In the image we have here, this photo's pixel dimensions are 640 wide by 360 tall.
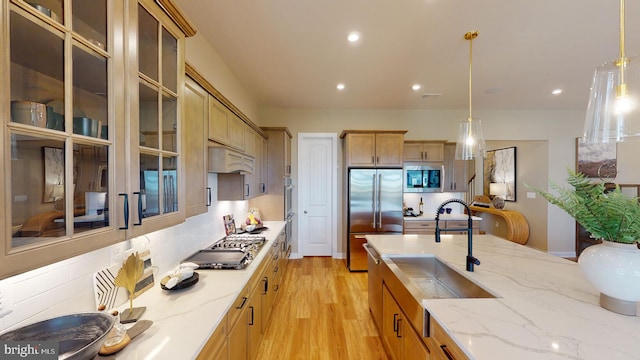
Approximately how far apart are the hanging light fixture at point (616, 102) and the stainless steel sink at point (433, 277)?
113 cm

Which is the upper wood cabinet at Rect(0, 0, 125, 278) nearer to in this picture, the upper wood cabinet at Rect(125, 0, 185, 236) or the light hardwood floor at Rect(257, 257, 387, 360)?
the upper wood cabinet at Rect(125, 0, 185, 236)

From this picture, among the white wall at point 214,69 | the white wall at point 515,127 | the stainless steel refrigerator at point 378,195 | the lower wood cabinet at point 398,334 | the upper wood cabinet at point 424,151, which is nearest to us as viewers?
the lower wood cabinet at point 398,334

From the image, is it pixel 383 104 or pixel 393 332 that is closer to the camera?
pixel 393 332

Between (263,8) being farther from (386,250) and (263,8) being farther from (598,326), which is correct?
(598,326)

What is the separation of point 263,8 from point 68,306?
231cm

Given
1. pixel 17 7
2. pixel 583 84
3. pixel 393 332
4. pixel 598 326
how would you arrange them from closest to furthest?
pixel 17 7, pixel 598 326, pixel 393 332, pixel 583 84

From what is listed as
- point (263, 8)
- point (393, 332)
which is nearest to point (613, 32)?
point (263, 8)

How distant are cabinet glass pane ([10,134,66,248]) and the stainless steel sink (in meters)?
1.75

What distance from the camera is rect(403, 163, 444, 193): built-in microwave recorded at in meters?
4.54

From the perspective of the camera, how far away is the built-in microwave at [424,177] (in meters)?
4.54

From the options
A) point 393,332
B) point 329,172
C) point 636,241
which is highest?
point 329,172

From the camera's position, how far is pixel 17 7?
2.12ft

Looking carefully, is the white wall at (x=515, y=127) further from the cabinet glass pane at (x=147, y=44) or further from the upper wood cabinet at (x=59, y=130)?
the upper wood cabinet at (x=59, y=130)

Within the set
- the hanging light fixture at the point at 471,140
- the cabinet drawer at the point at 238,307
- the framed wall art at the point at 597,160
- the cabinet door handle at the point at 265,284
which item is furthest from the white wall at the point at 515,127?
the cabinet drawer at the point at 238,307
